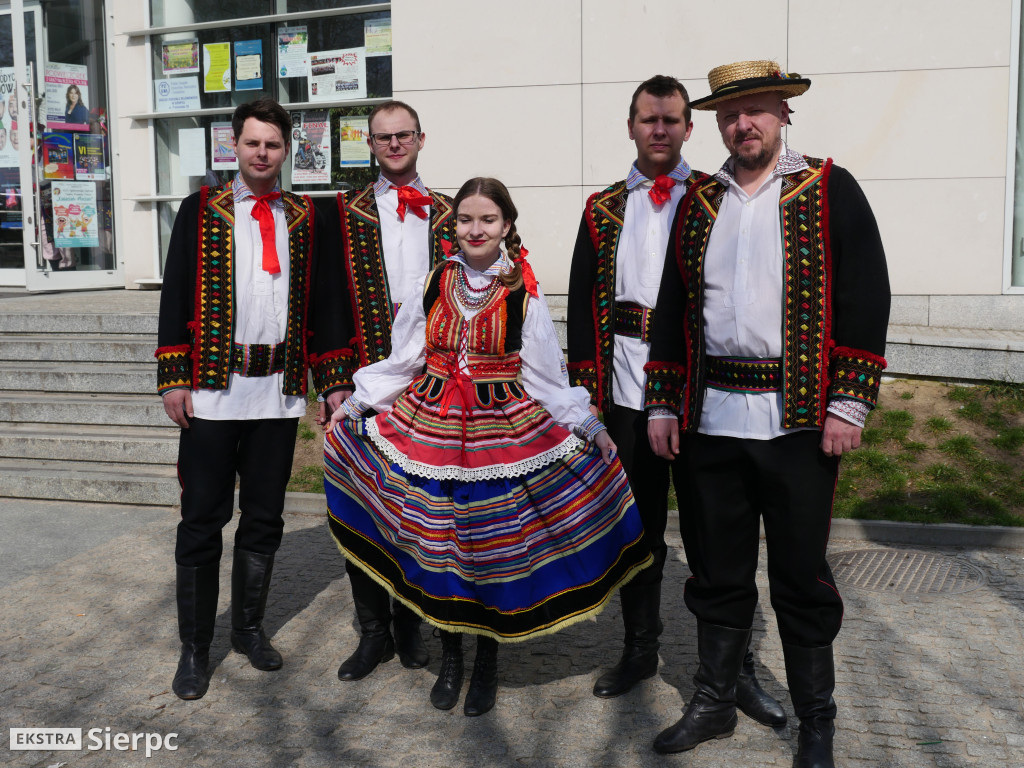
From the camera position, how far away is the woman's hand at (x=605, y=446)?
161 inches

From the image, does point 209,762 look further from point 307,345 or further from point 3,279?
point 3,279

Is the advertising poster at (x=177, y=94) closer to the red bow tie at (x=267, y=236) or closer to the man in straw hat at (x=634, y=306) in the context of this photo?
the red bow tie at (x=267, y=236)

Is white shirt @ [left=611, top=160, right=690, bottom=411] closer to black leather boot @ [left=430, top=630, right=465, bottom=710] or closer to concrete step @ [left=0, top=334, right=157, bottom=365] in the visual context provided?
black leather boot @ [left=430, top=630, right=465, bottom=710]

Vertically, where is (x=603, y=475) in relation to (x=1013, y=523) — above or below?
above

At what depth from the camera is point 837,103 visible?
8.95 m

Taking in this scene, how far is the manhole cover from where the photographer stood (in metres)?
5.46

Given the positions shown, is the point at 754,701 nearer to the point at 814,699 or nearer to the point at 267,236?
the point at 814,699

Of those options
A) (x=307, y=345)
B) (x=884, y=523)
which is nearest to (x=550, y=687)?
(x=307, y=345)

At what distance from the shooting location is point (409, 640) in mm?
4543

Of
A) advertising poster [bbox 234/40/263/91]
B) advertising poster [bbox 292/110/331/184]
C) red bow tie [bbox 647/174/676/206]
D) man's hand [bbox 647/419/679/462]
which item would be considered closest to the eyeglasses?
red bow tie [bbox 647/174/676/206]

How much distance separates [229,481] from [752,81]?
271cm

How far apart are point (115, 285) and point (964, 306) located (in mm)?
10338

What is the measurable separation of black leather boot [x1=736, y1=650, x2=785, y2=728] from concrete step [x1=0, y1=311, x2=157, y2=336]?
6.98 metres

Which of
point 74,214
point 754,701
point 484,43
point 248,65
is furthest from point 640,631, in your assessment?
point 74,214
